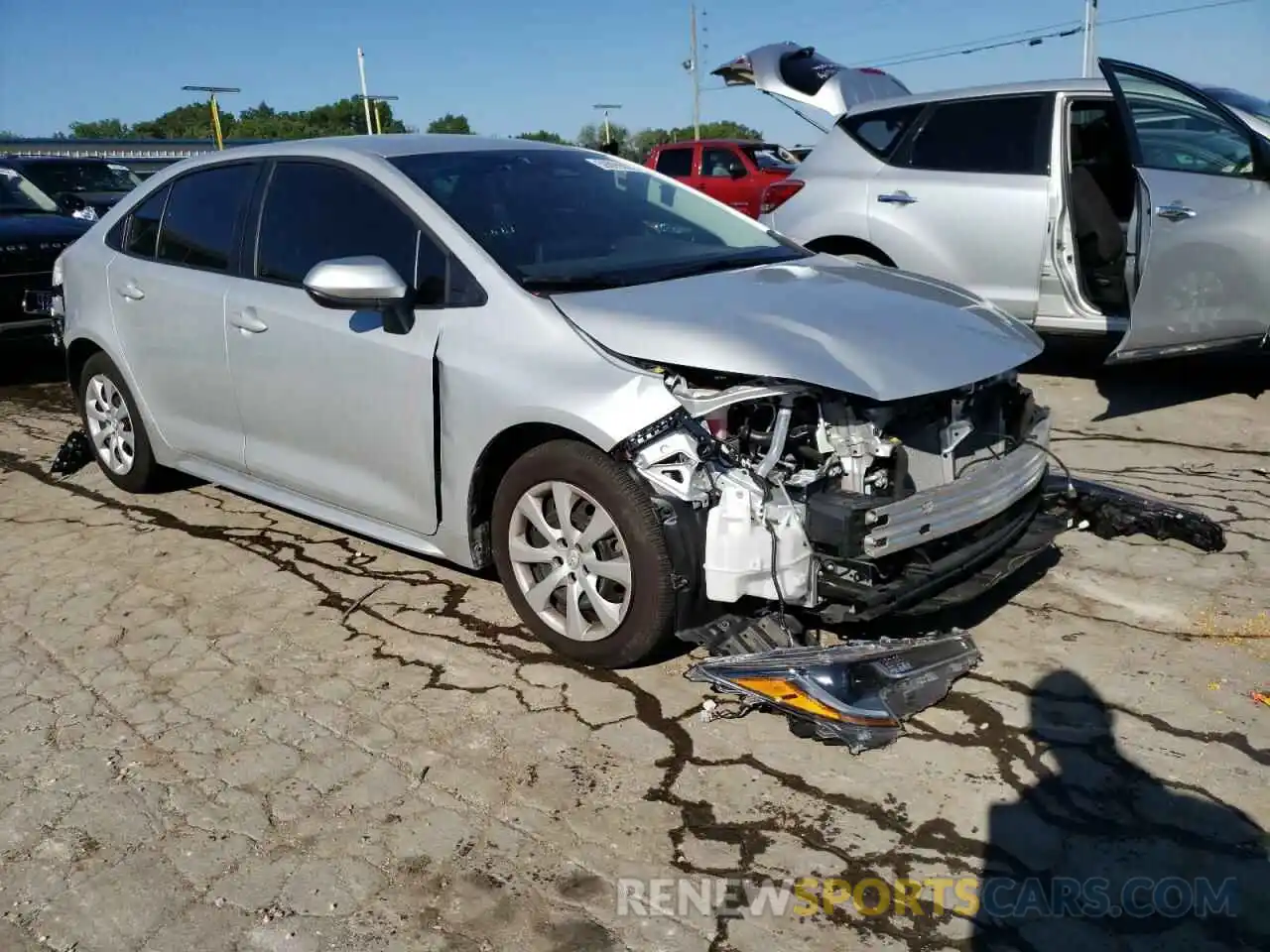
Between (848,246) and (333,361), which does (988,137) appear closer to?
(848,246)

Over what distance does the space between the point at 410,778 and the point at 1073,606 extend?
2.42 m

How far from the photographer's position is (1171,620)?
12.4 feet

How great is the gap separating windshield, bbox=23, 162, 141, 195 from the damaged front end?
12105mm

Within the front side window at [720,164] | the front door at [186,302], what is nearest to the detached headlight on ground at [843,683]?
the front door at [186,302]

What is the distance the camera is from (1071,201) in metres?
6.51

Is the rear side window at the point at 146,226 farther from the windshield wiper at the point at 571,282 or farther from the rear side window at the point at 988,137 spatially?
the rear side window at the point at 988,137

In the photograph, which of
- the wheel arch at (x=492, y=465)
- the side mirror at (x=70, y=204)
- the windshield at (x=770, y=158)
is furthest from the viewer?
the windshield at (x=770, y=158)

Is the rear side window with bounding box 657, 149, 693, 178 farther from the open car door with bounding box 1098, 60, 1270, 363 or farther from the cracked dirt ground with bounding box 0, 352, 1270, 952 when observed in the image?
the cracked dirt ground with bounding box 0, 352, 1270, 952

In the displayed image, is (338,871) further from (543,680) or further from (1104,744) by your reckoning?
(1104,744)

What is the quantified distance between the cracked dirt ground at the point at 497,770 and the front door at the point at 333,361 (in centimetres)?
48

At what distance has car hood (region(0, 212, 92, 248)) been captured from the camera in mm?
8320

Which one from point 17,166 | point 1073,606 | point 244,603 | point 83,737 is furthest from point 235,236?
point 17,166

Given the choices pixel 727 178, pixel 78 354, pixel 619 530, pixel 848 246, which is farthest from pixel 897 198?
pixel 727 178

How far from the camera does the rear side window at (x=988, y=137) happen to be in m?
6.71
